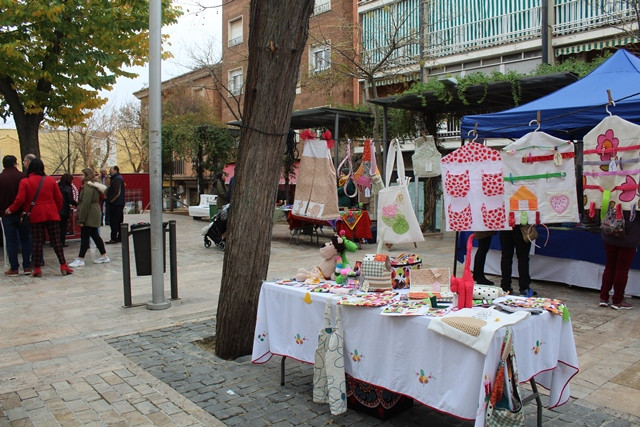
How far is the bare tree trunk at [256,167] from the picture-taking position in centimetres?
489

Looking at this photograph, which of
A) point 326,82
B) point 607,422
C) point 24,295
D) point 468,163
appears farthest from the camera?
point 326,82

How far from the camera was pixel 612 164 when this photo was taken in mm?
6250

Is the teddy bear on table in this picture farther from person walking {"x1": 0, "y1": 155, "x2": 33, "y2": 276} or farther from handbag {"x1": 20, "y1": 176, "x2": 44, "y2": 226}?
person walking {"x1": 0, "y1": 155, "x2": 33, "y2": 276}

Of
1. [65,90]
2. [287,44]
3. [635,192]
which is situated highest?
[65,90]

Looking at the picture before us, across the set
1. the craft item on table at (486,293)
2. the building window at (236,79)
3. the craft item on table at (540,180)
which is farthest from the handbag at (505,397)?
the building window at (236,79)

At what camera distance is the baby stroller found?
39.6 feet

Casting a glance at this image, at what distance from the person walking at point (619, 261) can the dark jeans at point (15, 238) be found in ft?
29.1

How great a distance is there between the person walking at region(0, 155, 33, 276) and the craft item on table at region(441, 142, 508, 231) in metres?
7.01

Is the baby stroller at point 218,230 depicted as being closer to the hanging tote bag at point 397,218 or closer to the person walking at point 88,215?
the person walking at point 88,215

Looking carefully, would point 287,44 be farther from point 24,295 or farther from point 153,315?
point 24,295

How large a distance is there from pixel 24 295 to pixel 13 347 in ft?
8.71

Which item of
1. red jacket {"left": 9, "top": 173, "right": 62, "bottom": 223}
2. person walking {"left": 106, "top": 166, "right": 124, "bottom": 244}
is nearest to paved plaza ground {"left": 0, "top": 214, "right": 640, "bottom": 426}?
red jacket {"left": 9, "top": 173, "right": 62, "bottom": 223}

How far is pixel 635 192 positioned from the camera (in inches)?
243

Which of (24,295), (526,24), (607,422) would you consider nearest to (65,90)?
(24,295)
